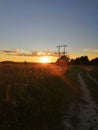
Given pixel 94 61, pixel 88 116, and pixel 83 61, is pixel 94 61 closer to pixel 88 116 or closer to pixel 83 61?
pixel 83 61

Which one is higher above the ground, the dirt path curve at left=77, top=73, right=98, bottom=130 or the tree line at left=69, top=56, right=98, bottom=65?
the tree line at left=69, top=56, right=98, bottom=65

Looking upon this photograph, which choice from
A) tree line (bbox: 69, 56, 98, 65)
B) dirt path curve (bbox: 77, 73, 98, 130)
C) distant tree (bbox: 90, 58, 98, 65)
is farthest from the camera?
tree line (bbox: 69, 56, 98, 65)

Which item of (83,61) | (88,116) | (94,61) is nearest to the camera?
(88,116)

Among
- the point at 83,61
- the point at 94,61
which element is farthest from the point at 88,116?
the point at 83,61

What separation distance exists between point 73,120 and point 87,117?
3.79ft

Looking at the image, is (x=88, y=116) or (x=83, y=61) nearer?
(x=88, y=116)

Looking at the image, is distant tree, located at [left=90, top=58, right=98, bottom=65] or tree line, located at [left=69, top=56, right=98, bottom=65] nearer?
distant tree, located at [left=90, top=58, right=98, bottom=65]

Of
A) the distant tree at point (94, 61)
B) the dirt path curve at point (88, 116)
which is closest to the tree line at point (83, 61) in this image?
the distant tree at point (94, 61)

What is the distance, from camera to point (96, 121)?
1548 cm

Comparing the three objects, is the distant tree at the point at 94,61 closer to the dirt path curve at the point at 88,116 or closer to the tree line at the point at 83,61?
the tree line at the point at 83,61

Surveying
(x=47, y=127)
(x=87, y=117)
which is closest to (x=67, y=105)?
(x=87, y=117)

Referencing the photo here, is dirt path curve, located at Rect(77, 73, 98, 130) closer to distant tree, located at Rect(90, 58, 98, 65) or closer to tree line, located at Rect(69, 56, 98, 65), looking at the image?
distant tree, located at Rect(90, 58, 98, 65)

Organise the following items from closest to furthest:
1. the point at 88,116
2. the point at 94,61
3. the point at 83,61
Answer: the point at 88,116, the point at 94,61, the point at 83,61

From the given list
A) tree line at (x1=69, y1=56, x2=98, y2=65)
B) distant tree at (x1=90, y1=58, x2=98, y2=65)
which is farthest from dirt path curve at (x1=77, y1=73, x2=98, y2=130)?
tree line at (x1=69, y1=56, x2=98, y2=65)
